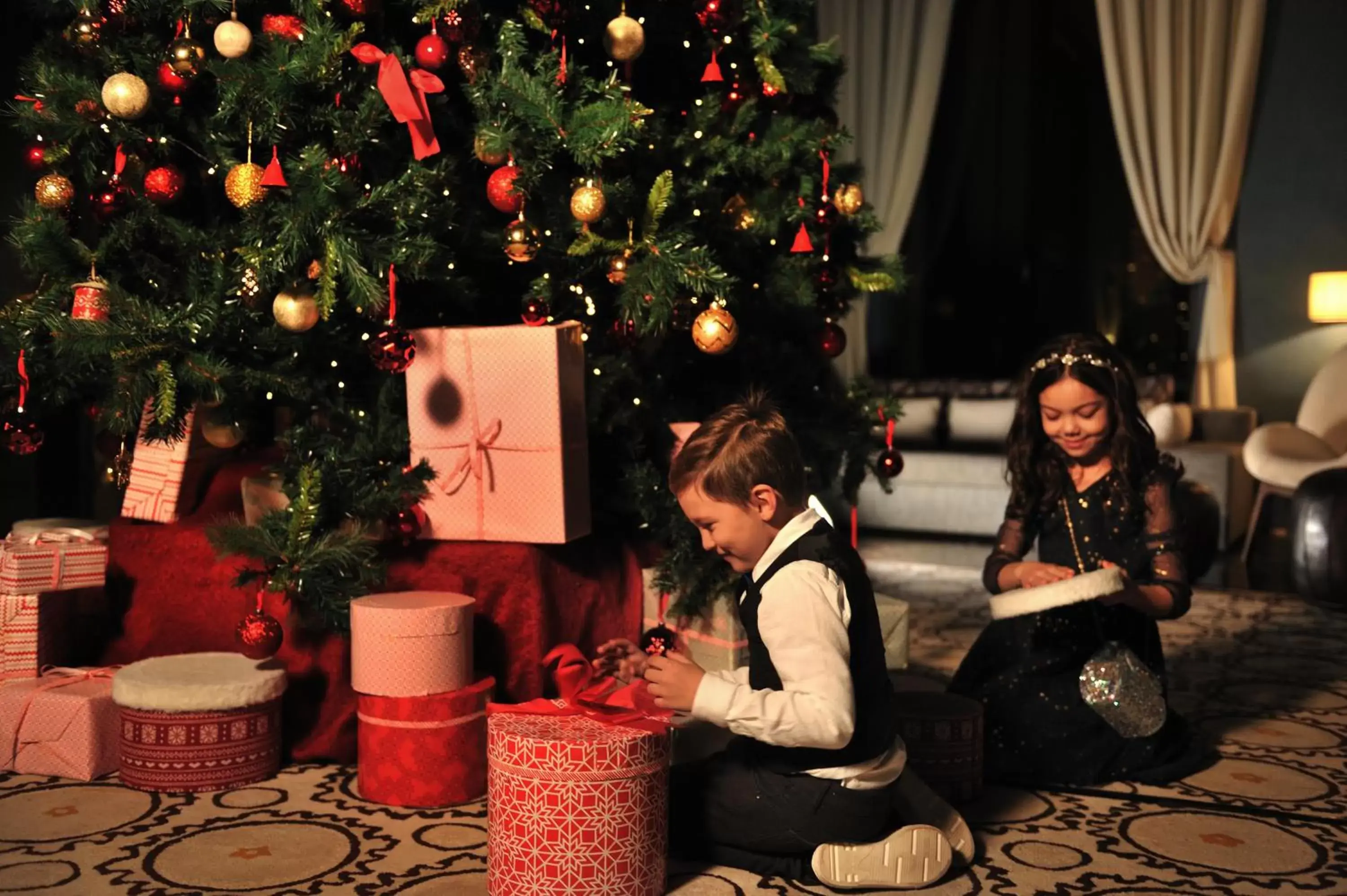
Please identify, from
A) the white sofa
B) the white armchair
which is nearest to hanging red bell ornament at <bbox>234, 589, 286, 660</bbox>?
the white sofa

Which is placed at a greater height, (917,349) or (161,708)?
(917,349)

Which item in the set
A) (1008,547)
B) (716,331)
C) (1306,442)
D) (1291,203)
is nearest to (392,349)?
(716,331)

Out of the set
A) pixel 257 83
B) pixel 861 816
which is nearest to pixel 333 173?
pixel 257 83

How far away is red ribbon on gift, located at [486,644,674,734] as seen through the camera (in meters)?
2.17

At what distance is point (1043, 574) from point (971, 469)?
158 inches

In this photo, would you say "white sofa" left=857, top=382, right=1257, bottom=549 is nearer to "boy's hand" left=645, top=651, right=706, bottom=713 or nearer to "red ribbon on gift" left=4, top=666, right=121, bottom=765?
"red ribbon on gift" left=4, top=666, right=121, bottom=765

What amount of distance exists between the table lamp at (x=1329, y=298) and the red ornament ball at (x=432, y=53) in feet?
19.3

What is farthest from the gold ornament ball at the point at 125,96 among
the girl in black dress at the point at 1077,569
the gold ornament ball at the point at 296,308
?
the girl in black dress at the point at 1077,569

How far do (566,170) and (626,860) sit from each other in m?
1.68

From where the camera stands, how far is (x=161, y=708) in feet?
8.59

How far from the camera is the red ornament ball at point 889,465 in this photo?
12.0 ft

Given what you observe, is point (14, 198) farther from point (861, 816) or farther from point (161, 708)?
point (861, 816)

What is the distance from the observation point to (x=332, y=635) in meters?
2.87

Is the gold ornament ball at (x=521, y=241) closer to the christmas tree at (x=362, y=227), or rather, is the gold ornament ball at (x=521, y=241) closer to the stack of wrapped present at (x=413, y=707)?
the christmas tree at (x=362, y=227)
